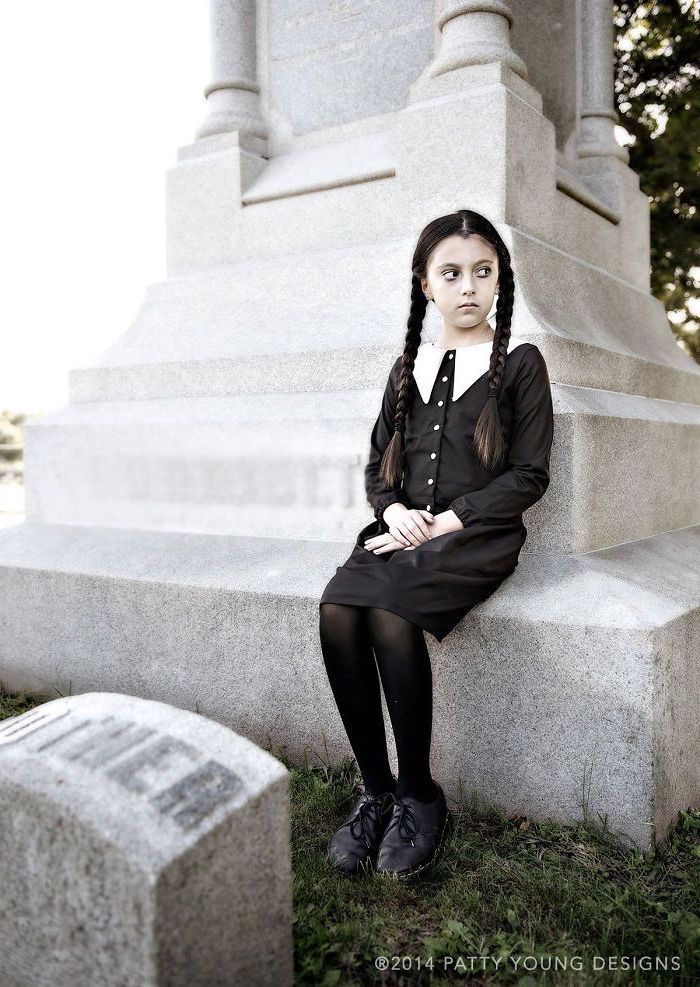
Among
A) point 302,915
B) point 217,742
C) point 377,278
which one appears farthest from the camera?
point 377,278

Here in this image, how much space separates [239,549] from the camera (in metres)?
3.49

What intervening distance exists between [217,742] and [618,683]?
1.22 metres

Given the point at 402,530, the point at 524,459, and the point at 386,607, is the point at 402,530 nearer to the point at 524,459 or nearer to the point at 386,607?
the point at 386,607

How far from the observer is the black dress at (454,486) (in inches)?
96.3

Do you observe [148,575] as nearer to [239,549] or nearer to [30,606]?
[239,549]

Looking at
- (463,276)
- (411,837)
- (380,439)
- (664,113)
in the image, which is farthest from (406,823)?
(664,113)

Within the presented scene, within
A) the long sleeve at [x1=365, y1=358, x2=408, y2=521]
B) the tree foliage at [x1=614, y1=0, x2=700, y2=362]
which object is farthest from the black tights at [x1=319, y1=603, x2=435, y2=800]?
the tree foliage at [x1=614, y1=0, x2=700, y2=362]

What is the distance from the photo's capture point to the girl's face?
2.65 metres

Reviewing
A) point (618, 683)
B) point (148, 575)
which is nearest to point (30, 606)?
point (148, 575)

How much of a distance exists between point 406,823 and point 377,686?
38 cm

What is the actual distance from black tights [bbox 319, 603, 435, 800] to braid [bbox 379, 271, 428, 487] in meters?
0.54

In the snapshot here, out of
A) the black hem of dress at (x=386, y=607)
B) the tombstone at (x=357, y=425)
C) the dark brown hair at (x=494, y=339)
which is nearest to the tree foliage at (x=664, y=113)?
the tombstone at (x=357, y=425)

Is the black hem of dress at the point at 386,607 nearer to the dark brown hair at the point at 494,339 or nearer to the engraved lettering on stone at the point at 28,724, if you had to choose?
the dark brown hair at the point at 494,339

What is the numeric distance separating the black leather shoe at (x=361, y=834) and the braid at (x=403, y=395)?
98 centimetres
